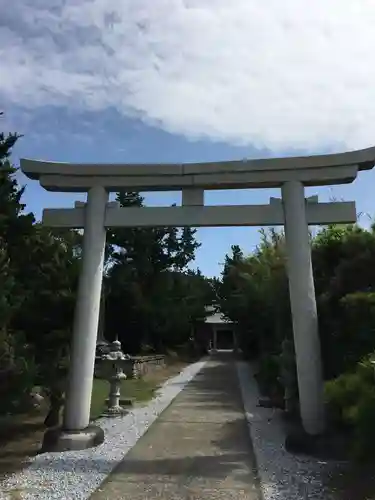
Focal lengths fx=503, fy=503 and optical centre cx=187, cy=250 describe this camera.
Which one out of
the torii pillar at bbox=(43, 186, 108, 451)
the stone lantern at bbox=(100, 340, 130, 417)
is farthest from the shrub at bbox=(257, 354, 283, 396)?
the torii pillar at bbox=(43, 186, 108, 451)

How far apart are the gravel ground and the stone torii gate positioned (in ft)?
2.23

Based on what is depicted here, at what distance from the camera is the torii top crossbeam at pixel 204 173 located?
304 inches

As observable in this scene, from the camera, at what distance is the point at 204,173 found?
→ 8039 millimetres

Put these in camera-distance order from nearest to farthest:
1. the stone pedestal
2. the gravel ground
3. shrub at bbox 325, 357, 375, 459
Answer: shrub at bbox 325, 357, 375, 459, the gravel ground, the stone pedestal

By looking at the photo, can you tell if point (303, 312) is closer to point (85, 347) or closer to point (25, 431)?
point (85, 347)

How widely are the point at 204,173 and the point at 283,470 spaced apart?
14.6 feet

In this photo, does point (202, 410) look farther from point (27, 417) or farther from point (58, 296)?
point (58, 296)

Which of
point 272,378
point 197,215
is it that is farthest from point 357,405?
point 272,378

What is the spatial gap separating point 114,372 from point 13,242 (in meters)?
5.01

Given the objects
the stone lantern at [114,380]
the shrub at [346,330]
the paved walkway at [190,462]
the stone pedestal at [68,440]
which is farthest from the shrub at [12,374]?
the stone lantern at [114,380]

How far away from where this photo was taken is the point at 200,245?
36562 mm

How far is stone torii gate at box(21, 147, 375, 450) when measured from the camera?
296 inches

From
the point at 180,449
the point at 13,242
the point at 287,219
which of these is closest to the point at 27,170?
the point at 13,242

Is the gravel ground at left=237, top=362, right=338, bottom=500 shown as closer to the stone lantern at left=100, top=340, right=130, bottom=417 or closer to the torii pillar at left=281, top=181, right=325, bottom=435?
the torii pillar at left=281, top=181, right=325, bottom=435
